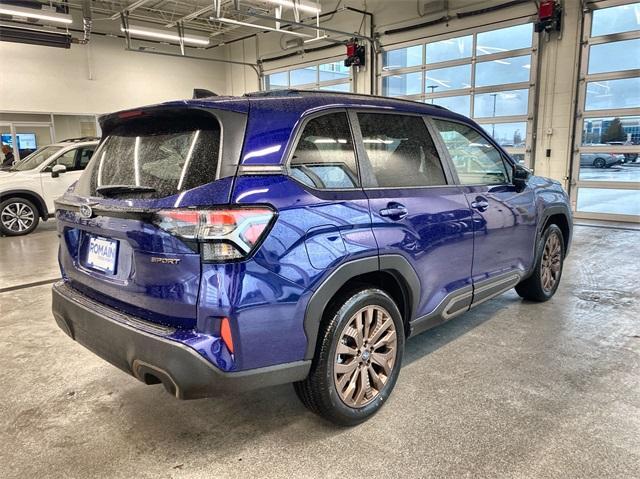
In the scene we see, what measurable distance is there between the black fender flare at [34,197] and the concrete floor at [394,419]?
542 centimetres

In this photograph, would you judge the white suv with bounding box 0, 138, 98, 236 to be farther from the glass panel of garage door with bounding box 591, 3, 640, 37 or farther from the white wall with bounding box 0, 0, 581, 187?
the glass panel of garage door with bounding box 591, 3, 640, 37

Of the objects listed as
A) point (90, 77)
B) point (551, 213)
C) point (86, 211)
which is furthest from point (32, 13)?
point (551, 213)

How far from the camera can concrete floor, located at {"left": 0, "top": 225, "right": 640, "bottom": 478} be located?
1.98m

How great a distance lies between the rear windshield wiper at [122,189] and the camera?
1918mm

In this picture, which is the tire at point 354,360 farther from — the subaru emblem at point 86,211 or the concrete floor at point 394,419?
the subaru emblem at point 86,211

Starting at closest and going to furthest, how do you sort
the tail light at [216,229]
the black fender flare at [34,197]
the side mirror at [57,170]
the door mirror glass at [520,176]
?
the tail light at [216,229] → the door mirror glass at [520,176] → the black fender flare at [34,197] → the side mirror at [57,170]

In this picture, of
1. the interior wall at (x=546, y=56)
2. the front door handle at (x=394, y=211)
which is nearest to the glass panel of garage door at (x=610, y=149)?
the interior wall at (x=546, y=56)

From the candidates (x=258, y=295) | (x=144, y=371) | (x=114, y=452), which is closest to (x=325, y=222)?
(x=258, y=295)

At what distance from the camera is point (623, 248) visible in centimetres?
643

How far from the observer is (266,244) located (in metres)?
1.78

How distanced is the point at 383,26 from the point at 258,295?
1202cm

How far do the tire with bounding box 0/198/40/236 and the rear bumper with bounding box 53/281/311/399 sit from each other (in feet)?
23.3

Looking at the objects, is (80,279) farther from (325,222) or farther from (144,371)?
(325,222)

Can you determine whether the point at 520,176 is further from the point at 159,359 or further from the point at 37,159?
the point at 37,159
